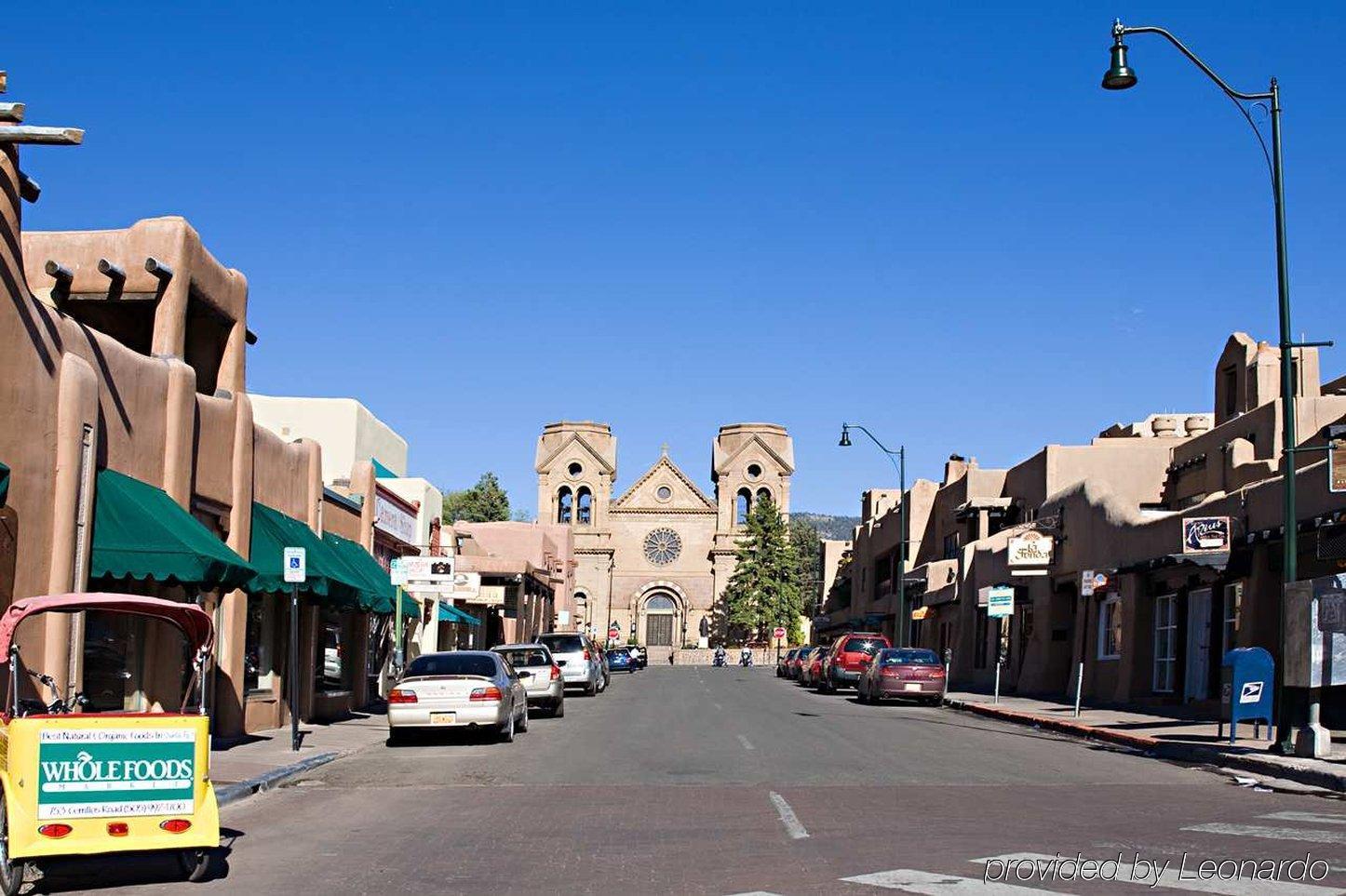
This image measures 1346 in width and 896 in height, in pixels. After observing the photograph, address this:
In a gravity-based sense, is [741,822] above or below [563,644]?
above

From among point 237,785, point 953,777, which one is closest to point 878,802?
point 953,777

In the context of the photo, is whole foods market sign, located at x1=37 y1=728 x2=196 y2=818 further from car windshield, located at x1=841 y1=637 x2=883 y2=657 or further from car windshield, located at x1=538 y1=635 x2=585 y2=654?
car windshield, located at x1=841 y1=637 x2=883 y2=657

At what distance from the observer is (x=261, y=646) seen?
2383cm

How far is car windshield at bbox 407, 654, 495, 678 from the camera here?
72.8 feet

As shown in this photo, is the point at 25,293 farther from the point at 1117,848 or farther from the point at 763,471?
the point at 763,471

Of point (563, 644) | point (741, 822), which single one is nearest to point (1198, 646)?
point (563, 644)

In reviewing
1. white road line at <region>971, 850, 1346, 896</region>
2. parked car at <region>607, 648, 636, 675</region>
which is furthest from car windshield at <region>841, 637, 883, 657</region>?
white road line at <region>971, 850, 1346, 896</region>

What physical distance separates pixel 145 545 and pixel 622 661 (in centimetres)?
6164

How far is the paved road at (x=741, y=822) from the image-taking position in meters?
9.61

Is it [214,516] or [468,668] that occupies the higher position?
[214,516]

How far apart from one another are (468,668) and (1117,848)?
13.1m

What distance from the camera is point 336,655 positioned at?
29.5 metres

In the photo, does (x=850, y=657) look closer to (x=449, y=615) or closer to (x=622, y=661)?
(x=449, y=615)

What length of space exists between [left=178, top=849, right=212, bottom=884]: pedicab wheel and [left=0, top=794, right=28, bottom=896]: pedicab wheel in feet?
3.27
